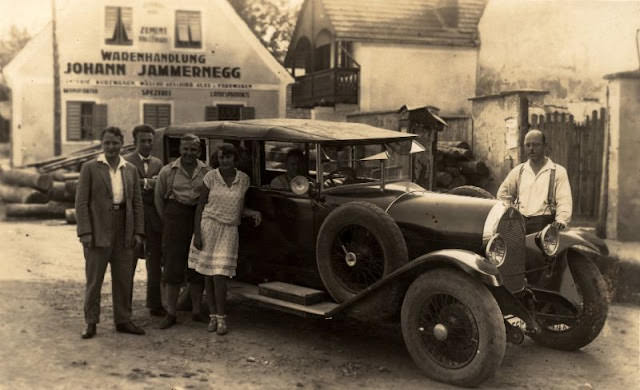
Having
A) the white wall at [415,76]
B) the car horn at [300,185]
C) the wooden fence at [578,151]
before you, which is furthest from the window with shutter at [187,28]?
the car horn at [300,185]

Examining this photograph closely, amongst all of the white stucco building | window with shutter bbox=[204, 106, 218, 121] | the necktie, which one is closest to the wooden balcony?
the white stucco building

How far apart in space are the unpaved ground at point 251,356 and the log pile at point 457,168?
22.1ft

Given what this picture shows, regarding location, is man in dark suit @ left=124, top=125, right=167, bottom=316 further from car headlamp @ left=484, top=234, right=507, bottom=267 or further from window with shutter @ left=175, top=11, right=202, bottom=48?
window with shutter @ left=175, top=11, right=202, bottom=48

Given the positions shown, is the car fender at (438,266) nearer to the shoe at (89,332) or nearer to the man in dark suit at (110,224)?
the man in dark suit at (110,224)

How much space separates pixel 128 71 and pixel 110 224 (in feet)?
70.5

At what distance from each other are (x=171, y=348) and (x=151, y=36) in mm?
22312

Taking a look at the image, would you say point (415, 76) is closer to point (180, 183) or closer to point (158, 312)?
point (158, 312)

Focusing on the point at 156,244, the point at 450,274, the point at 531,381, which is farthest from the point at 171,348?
the point at 531,381

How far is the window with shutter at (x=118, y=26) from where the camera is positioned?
2666 centimetres

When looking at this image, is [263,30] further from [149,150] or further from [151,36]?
[149,150]

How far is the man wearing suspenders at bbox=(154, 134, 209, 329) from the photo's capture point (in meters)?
7.09

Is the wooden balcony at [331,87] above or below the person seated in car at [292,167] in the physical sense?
above

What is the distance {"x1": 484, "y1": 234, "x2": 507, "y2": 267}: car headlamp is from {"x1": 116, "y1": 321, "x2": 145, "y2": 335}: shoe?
10.4 feet

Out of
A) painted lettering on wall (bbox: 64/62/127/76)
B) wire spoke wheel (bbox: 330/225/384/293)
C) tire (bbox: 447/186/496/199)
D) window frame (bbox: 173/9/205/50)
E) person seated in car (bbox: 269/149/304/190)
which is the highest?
window frame (bbox: 173/9/205/50)
